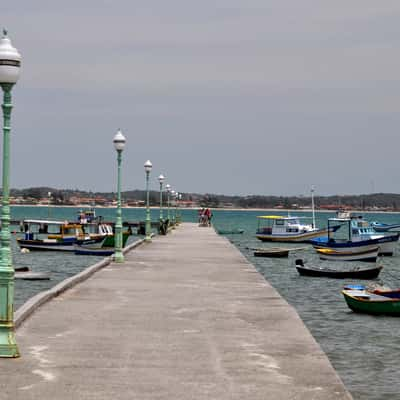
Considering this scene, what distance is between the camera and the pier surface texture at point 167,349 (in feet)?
34.3

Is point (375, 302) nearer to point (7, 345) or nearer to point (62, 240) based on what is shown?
point (7, 345)

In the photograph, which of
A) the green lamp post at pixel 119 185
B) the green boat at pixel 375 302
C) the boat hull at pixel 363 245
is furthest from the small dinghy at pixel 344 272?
the boat hull at pixel 363 245

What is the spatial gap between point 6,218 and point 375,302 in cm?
1394

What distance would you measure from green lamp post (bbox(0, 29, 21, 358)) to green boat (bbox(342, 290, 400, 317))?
13.9m

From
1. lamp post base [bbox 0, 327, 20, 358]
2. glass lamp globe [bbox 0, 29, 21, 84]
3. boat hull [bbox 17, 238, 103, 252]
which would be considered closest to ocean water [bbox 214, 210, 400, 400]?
lamp post base [bbox 0, 327, 20, 358]

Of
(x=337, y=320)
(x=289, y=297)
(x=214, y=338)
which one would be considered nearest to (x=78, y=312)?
(x=214, y=338)

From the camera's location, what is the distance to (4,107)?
1220cm

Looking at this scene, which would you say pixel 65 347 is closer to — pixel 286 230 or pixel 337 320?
pixel 337 320

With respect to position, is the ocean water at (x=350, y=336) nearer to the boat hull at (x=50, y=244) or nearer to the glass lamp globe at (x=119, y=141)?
the glass lamp globe at (x=119, y=141)

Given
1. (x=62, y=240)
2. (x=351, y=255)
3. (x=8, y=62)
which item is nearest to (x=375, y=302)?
(x=8, y=62)

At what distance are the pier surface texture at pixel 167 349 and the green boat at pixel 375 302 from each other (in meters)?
3.70

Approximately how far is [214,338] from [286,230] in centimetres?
Answer: 8016

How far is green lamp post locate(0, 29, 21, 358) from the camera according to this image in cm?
1177

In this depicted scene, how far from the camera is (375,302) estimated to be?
78.3ft
